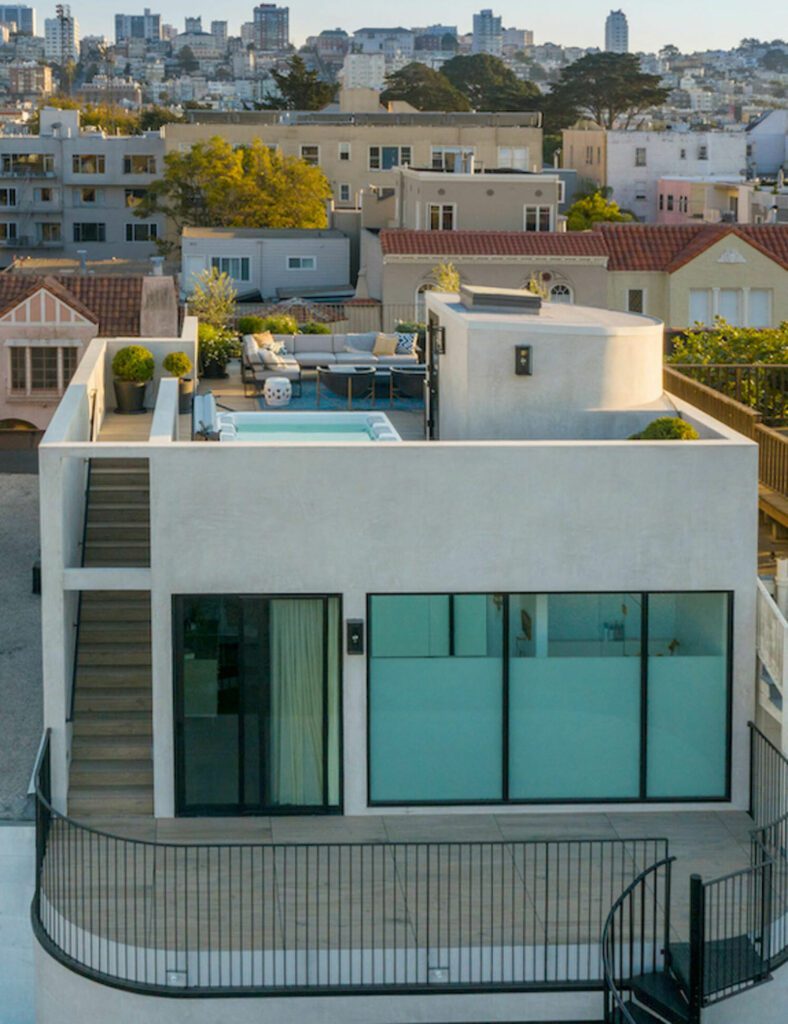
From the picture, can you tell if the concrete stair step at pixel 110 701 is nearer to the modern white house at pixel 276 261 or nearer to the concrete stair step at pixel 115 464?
the concrete stair step at pixel 115 464

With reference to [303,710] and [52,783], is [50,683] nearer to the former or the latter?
[52,783]

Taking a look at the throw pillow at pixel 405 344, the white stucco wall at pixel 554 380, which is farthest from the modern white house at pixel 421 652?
the throw pillow at pixel 405 344

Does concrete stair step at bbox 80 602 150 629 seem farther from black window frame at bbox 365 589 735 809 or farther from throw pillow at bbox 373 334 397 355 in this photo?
throw pillow at bbox 373 334 397 355

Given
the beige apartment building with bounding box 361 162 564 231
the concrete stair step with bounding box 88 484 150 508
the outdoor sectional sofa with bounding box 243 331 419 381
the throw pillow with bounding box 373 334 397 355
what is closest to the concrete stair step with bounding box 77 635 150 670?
the concrete stair step with bounding box 88 484 150 508

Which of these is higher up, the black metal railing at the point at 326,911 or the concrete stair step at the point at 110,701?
the concrete stair step at the point at 110,701

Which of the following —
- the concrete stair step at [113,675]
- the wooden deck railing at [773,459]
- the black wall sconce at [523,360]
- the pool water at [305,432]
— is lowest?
the concrete stair step at [113,675]

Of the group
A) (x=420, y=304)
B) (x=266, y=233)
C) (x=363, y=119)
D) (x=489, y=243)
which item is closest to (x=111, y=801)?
(x=420, y=304)
